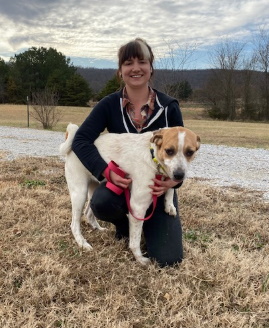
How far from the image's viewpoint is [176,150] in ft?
8.38

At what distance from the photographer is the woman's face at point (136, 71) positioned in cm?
310

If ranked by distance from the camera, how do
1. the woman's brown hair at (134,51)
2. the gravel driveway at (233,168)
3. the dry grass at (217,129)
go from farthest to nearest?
the dry grass at (217,129) → the gravel driveway at (233,168) → the woman's brown hair at (134,51)

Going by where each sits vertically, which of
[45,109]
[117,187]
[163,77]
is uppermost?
[163,77]

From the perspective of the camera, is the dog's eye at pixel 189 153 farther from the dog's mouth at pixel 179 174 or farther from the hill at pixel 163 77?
the hill at pixel 163 77

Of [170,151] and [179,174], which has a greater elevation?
[170,151]

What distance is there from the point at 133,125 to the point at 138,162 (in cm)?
49

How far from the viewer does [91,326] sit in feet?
6.93

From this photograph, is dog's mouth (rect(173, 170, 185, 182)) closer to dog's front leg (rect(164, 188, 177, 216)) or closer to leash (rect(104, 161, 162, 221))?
leash (rect(104, 161, 162, 221))

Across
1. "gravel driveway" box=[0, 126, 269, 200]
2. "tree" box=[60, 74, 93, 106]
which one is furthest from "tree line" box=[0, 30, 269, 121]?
"gravel driveway" box=[0, 126, 269, 200]

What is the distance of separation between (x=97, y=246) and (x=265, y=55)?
148 ft

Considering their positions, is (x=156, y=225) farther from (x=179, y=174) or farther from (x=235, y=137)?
(x=235, y=137)

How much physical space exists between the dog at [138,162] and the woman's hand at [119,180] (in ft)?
0.17

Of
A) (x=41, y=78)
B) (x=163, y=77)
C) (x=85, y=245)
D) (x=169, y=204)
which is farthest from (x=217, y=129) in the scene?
(x=41, y=78)

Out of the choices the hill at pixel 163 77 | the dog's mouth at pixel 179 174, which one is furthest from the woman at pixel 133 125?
the hill at pixel 163 77
